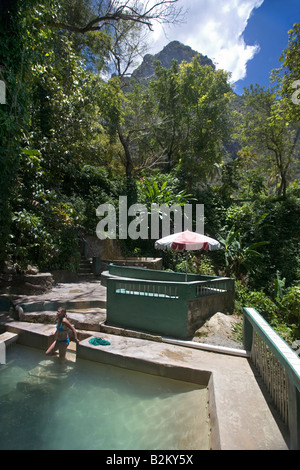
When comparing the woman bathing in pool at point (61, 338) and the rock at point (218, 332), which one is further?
the rock at point (218, 332)

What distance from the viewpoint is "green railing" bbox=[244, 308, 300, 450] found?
2742 mm

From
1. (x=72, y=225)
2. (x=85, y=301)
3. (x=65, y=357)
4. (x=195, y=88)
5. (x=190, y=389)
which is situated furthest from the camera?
(x=195, y=88)

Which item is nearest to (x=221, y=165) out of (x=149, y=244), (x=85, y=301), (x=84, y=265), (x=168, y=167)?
(x=168, y=167)

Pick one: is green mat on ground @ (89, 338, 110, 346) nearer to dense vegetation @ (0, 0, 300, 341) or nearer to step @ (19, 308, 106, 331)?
step @ (19, 308, 106, 331)

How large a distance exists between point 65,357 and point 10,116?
19.5 ft

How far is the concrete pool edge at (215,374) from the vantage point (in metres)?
3.15

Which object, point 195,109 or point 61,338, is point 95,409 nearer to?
point 61,338

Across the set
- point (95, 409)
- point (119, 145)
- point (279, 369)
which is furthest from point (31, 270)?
point (119, 145)

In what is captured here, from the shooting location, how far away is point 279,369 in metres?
3.58

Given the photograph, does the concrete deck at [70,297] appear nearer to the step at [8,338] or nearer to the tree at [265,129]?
the step at [8,338]

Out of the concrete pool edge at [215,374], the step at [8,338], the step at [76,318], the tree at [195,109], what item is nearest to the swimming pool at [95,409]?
the concrete pool edge at [215,374]

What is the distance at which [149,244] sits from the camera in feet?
51.5

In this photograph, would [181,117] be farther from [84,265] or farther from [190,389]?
[190,389]

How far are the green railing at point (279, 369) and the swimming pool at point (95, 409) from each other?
0.98 meters
